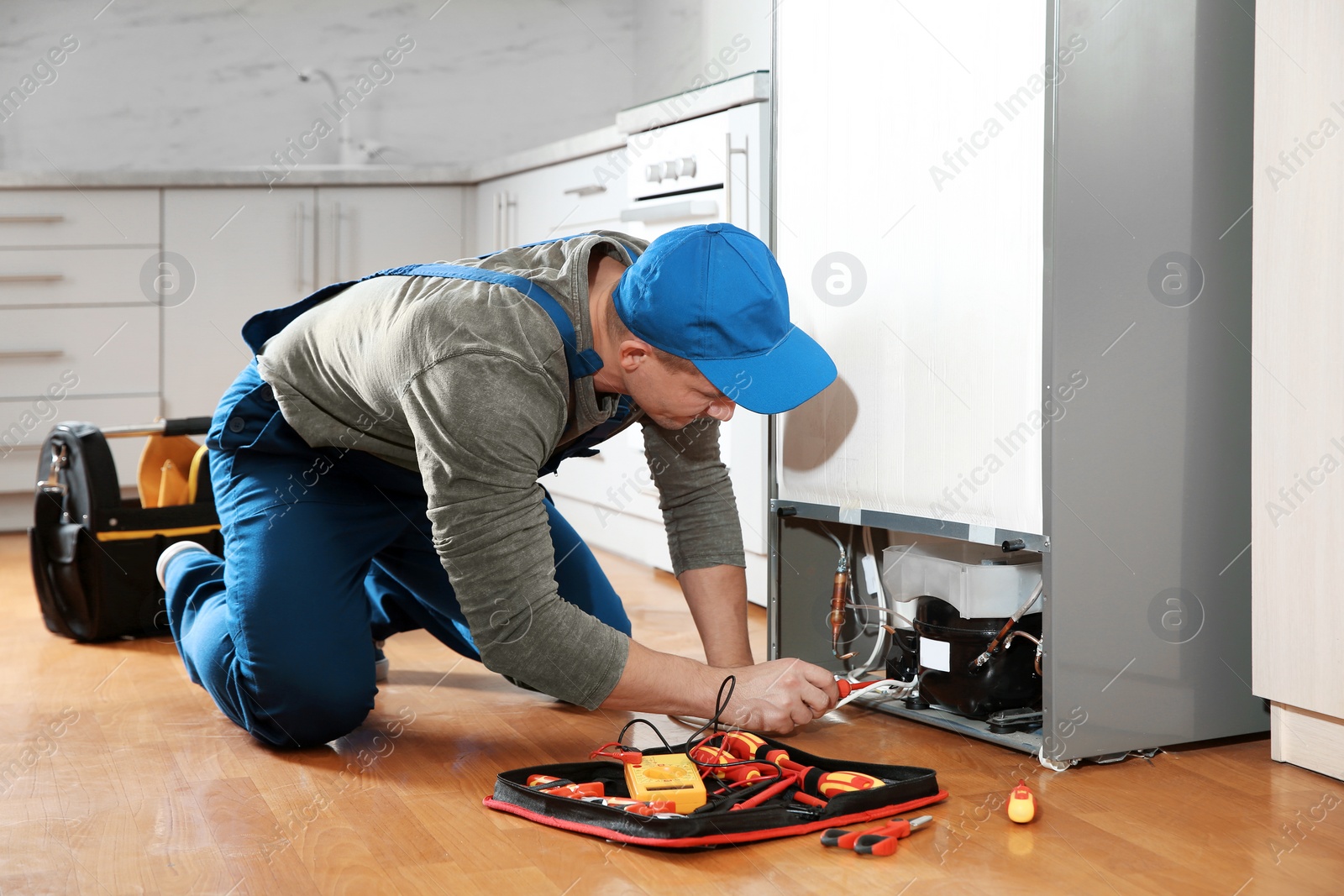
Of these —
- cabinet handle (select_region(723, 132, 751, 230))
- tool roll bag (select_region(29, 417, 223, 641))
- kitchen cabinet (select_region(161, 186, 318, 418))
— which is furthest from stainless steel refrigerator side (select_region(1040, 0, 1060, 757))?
kitchen cabinet (select_region(161, 186, 318, 418))

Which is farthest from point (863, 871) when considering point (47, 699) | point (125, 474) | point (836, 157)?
point (125, 474)

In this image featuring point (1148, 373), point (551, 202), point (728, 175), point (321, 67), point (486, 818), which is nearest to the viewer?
point (486, 818)

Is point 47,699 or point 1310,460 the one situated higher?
point 1310,460

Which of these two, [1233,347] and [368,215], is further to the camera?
[368,215]

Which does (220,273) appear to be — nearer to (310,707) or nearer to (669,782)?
(310,707)

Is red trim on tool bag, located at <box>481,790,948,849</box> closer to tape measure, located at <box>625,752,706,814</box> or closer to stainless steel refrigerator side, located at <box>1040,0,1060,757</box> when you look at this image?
tape measure, located at <box>625,752,706,814</box>

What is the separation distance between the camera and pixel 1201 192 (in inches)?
52.2

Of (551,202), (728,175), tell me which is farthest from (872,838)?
(551,202)

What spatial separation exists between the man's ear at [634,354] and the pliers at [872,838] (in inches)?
18.2

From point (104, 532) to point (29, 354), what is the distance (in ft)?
4.65

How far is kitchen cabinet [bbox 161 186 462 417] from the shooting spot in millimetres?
3223

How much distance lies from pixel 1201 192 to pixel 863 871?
814mm

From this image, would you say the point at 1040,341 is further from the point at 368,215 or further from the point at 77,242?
the point at 77,242

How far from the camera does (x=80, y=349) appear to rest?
3145mm
